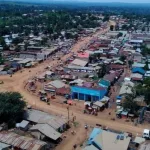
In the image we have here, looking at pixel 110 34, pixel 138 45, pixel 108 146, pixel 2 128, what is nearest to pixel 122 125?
pixel 108 146

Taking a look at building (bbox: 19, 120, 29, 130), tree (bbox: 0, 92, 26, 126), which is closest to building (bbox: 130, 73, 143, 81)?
tree (bbox: 0, 92, 26, 126)

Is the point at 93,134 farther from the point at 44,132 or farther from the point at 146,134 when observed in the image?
the point at 146,134

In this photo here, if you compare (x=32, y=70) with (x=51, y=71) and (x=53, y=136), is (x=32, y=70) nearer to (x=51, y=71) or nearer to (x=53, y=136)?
(x=51, y=71)

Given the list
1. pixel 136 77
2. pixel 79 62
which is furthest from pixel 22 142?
pixel 79 62

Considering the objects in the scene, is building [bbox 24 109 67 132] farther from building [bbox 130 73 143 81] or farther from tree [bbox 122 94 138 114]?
building [bbox 130 73 143 81]

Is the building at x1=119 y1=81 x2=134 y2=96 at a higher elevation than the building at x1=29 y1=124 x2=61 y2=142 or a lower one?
higher

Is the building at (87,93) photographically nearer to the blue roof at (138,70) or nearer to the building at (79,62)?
the blue roof at (138,70)
